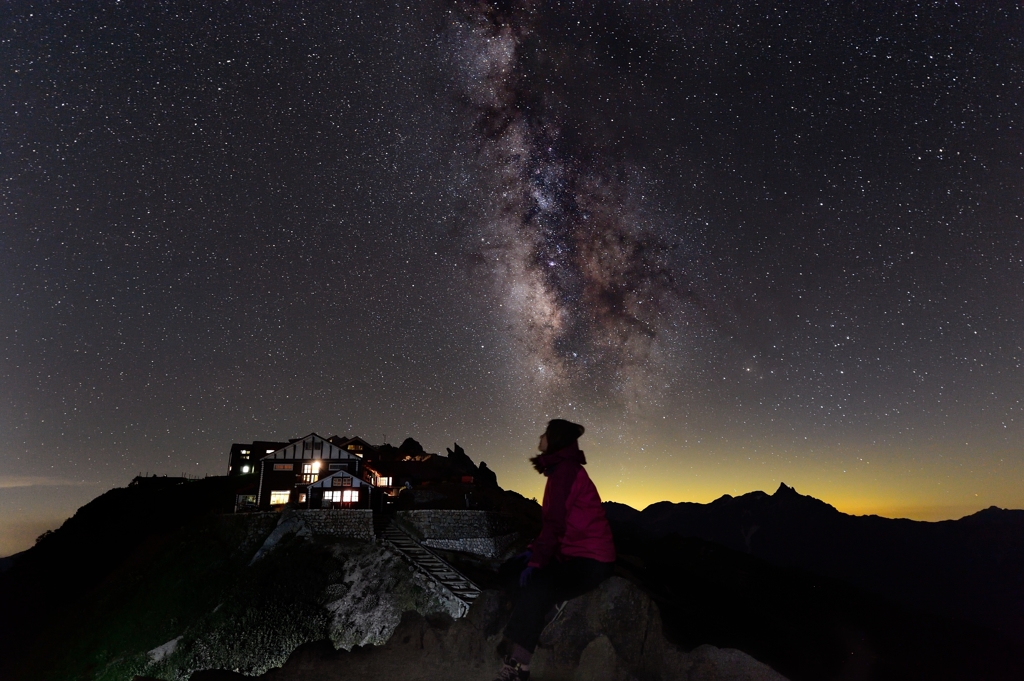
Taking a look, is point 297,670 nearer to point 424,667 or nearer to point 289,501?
point 424,667

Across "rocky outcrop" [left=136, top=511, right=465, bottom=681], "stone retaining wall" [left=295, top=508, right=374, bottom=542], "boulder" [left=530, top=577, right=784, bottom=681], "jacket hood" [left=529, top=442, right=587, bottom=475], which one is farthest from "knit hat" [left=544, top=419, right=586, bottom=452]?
"stone retaining wall" [left=295, top=508, right=374, bottom=542]

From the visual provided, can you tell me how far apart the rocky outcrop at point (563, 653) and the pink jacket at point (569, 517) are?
3343 millimetres

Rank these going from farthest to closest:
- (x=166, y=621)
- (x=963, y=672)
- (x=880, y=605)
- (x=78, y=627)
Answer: (x=880, y=605) → (x=963, y=672) → (x=78, y=627) → (x=166, y=621)

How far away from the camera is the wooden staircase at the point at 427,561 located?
34.8m

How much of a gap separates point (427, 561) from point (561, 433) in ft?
117

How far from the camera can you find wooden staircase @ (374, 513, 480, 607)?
3475cm

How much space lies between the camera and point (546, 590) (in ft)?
22.7

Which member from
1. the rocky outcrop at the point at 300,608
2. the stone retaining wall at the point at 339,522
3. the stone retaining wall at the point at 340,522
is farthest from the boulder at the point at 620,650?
the stone retaining wall at the point at 340,522

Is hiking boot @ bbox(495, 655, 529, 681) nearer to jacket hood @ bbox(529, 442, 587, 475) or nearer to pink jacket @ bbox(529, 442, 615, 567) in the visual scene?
pink jacket @ bbox(529, 442, 615, 567)

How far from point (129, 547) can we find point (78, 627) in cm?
1812

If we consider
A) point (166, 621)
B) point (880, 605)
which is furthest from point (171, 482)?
point (880, 605)

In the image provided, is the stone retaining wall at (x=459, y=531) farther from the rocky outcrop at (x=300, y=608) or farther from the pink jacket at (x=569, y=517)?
the pink jacket at (x=569, y=517)

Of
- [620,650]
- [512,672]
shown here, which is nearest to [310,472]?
[620,650]

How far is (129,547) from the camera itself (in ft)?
209
